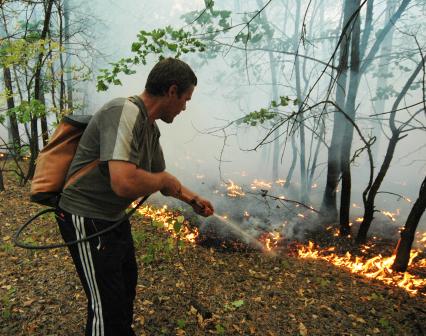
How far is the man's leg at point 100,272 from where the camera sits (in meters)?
2.34

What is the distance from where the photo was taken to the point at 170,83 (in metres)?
2.29

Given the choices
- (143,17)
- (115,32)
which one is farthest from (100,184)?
(143,17)

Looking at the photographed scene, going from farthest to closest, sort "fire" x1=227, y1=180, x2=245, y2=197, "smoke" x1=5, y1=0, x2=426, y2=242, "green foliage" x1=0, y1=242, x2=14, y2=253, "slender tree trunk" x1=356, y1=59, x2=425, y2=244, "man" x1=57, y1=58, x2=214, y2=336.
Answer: "fire" x1=227, y1=180, x2=245, y2=197 < "smoke" x1=5, y1=0, x2=426, y2=242 < "slender tree trunk" x1=356, y1=59, x2=425, y2=244 < "green foliage" x1=0, y1=242, x2=14, y2=253 < "man" x1=57, y1=58, x2=214, y2=336

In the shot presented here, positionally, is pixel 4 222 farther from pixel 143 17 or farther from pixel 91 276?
pixel 143 17

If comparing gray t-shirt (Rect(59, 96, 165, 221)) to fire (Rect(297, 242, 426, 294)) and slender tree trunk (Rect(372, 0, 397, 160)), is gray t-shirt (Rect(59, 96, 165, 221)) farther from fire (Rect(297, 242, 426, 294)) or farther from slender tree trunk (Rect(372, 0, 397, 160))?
fire (Rect(297, 242, 426, 294))

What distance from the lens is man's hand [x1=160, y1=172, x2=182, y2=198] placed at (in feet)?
7.72

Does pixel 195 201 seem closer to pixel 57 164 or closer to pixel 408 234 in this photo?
pixel 57 164

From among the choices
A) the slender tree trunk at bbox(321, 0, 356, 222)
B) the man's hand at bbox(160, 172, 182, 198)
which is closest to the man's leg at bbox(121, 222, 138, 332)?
the man's hand at bbox(160, 172, 182, 198)

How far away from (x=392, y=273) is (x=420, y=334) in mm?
1770

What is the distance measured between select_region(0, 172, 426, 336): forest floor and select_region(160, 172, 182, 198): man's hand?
6.46 ft

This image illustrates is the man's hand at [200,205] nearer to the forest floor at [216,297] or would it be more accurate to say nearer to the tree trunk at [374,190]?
the forest floor at [216,297]

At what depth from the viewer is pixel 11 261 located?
16.7ft

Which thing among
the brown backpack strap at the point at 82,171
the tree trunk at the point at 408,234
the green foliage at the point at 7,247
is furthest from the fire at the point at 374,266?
the green foliage at the point at 7,247

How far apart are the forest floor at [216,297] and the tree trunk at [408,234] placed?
0.69 m
